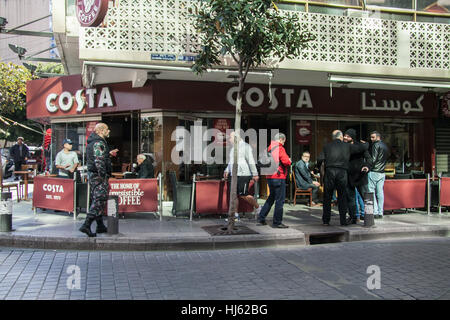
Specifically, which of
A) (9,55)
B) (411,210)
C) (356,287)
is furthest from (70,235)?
(9,55)

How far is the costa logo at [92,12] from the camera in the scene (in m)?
8.99

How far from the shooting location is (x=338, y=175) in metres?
8.34

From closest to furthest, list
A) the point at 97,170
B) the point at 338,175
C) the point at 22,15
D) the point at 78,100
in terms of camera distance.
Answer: the point at 97,170 → the point at 338,175 → the point at 78,100 → the point at 22,15

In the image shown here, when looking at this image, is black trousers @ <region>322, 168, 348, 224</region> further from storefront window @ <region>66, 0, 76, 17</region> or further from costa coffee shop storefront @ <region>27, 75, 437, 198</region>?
storefront window @ <region>66, 0, 76, 17</region>

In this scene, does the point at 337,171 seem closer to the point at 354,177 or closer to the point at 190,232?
the point at 354,177

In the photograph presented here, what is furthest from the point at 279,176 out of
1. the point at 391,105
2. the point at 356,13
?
the point at 391,105

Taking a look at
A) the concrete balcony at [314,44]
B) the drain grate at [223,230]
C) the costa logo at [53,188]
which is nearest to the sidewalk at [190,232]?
the drain grate at [223,230]

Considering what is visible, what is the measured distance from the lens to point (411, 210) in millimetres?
10734

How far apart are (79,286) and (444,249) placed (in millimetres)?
5999

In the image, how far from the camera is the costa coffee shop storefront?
11.6 metres

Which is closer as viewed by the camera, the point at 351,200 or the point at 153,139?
the point at 351,200

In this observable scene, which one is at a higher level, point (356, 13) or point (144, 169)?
point (356, 13)

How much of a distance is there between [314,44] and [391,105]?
4.70 meters

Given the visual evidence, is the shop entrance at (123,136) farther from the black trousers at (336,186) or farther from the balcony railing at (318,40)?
the black trousers at (336,186)
